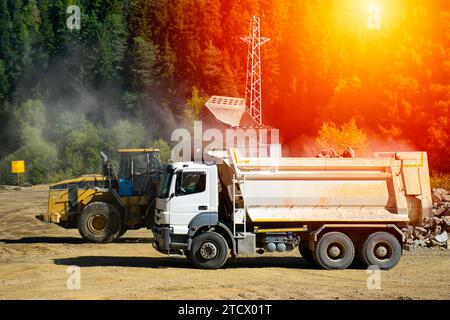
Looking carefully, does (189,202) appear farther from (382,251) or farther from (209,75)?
(209,75)

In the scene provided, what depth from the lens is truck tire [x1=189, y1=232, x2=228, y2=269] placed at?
18.5 metres

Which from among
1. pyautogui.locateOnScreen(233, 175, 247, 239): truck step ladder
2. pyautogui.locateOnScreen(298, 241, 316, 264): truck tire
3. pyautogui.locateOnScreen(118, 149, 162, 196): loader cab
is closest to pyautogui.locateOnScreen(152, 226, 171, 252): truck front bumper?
pyautogui.locateOnScreen(233, 175, 247, 239): truck step ladder

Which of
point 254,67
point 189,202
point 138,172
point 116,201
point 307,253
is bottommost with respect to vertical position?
point 307,253

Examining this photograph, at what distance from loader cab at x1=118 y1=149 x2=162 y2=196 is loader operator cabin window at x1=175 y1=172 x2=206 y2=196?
22.7ft

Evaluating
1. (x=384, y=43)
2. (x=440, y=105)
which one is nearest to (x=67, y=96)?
(x=384, y=43)

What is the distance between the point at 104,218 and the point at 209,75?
5032 cm

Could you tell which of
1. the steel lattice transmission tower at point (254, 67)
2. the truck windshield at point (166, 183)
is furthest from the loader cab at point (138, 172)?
the steel lattice transmission tower at point (254, 67)

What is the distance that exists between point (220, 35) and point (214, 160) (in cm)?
6336

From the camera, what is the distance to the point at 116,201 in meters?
25.9

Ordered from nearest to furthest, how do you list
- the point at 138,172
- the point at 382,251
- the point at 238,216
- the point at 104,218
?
1. the point at 238,216
2. the point at 382,251
3. the point at 104,218
4. the point at 138,172

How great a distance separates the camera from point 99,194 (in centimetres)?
2609

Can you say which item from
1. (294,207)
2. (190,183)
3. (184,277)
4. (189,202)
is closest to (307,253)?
(294,207)

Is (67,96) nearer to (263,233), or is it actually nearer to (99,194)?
(99,194)

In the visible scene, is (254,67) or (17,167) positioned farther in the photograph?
(17,167)
